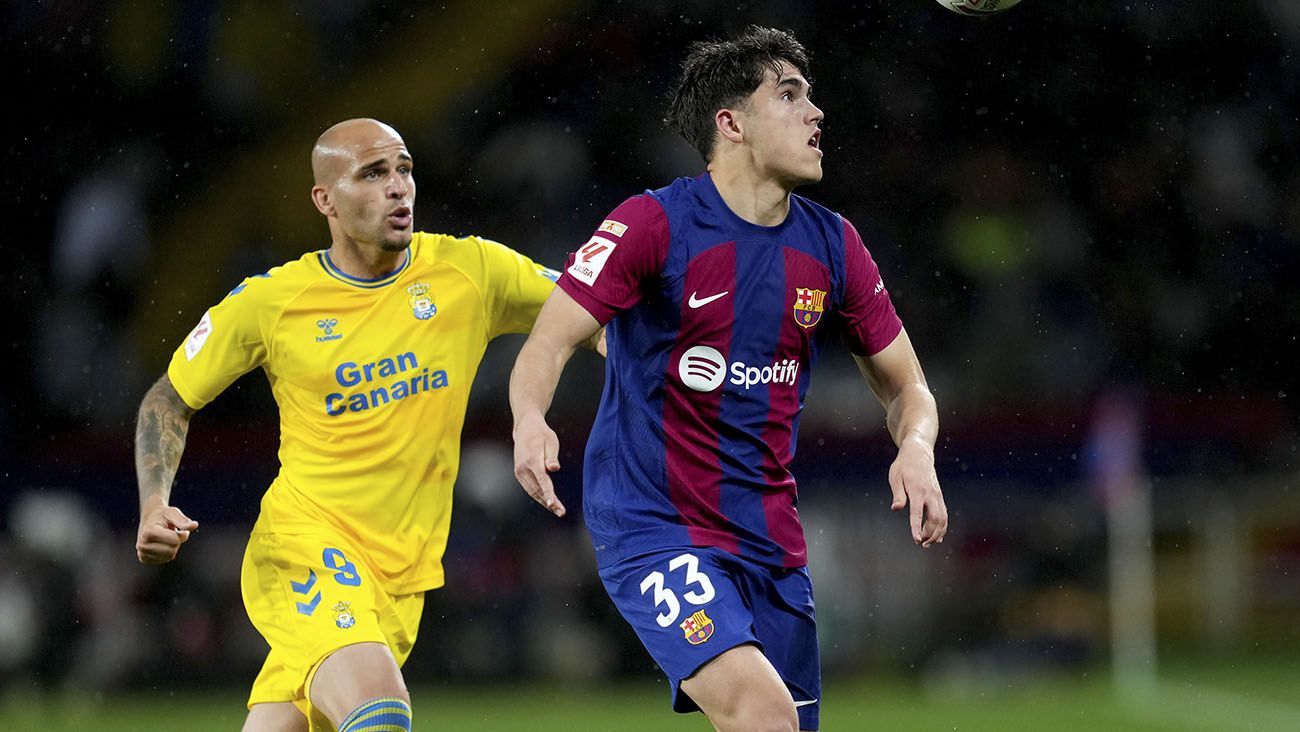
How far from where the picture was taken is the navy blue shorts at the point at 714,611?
4.36m

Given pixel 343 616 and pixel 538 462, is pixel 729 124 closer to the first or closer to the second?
pixel 538 462

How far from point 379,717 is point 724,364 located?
4.50 ft

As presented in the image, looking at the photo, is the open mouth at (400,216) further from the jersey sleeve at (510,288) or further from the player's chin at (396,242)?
the jersey sleeve at (510,288)

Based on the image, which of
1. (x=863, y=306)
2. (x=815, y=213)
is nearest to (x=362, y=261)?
(x=815, y=213)

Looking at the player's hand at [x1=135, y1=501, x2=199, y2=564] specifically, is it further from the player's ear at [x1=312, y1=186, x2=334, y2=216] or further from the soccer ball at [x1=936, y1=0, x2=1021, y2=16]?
the soccer ball at [x1=936, y1=0, x2=1021, y2=16]

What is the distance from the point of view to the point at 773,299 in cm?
470

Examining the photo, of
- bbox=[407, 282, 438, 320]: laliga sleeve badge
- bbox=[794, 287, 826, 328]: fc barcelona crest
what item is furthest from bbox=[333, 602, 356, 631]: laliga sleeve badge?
bbox=[794, 287, 826, 328]: fc barcelona crest

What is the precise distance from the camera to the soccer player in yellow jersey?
5.23 meters

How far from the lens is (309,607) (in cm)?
512

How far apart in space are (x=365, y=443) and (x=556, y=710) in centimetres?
633

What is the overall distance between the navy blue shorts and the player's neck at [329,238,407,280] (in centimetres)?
143

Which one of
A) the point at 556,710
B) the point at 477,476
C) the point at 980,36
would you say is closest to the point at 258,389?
the point at 477,476

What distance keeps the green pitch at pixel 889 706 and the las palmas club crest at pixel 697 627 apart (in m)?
6.02

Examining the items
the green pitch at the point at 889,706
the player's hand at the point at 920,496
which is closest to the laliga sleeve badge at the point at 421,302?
the player's hand at the point at 920,496
